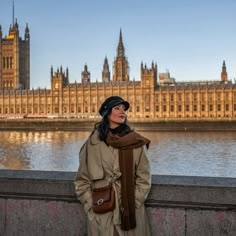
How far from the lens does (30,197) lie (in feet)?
10.3

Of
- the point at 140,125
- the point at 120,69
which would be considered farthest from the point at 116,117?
the point at 120,69

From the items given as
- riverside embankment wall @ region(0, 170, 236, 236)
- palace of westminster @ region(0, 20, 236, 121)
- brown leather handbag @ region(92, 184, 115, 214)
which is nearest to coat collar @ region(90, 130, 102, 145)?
brown leather handbag @ region(92, 184, 115, 214)

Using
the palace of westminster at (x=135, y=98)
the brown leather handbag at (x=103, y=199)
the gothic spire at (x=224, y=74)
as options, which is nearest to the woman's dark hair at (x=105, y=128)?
the brown leather handbag at (x=103, y=199)

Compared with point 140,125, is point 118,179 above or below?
above

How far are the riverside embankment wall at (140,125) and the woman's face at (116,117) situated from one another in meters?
42.5

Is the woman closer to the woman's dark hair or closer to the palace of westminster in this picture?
the woman's dark hair

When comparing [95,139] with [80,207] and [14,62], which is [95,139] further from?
[14,62]

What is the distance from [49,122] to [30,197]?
2116 inches

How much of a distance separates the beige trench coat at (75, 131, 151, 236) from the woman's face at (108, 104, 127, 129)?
21 cm

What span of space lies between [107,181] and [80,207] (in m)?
0.64

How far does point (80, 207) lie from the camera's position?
10.0 feet

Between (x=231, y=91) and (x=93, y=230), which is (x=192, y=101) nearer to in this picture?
(x=231, y=91)

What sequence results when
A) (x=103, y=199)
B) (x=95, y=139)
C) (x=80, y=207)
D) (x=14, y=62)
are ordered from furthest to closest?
(x=14, y=62) < (x=80, y=207) < (x=95, y=139) < (x=103, y=199)

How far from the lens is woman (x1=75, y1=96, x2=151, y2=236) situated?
2.50 metres
